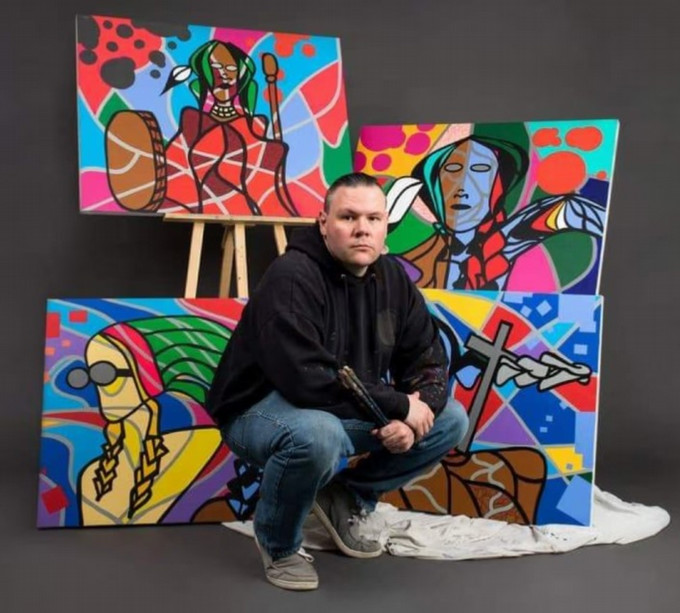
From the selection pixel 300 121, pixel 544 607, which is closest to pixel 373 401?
pixel 544 607

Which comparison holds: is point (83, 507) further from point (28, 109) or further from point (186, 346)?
point (28, 109)

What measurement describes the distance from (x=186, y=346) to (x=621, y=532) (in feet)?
4.38

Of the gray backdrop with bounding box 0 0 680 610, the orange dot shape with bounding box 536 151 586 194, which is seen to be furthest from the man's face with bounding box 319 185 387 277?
the gray backdrop with bounding box 0 0 680 610

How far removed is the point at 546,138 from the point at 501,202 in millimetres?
262

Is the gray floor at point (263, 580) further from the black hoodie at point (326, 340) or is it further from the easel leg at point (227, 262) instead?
the easel leg at point (227, 262)

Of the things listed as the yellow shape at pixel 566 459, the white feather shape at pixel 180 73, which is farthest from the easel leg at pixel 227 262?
the yellow shape at pixel 566 459

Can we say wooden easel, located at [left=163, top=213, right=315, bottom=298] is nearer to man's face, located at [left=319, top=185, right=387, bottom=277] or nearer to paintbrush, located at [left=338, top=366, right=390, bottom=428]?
man's face, located at [left=319, top=185, right=387, bottom=277]

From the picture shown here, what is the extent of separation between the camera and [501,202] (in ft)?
9.69

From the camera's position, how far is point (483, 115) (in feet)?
11.4

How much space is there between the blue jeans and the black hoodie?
0.15 ft

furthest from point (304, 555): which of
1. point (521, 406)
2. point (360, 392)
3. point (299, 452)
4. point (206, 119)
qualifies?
point (206, 119)

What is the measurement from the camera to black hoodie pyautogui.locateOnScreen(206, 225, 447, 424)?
2.08 meters

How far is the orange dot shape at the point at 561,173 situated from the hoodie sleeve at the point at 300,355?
112 centimetres

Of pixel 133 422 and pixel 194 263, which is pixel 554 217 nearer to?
pixel 194 263
